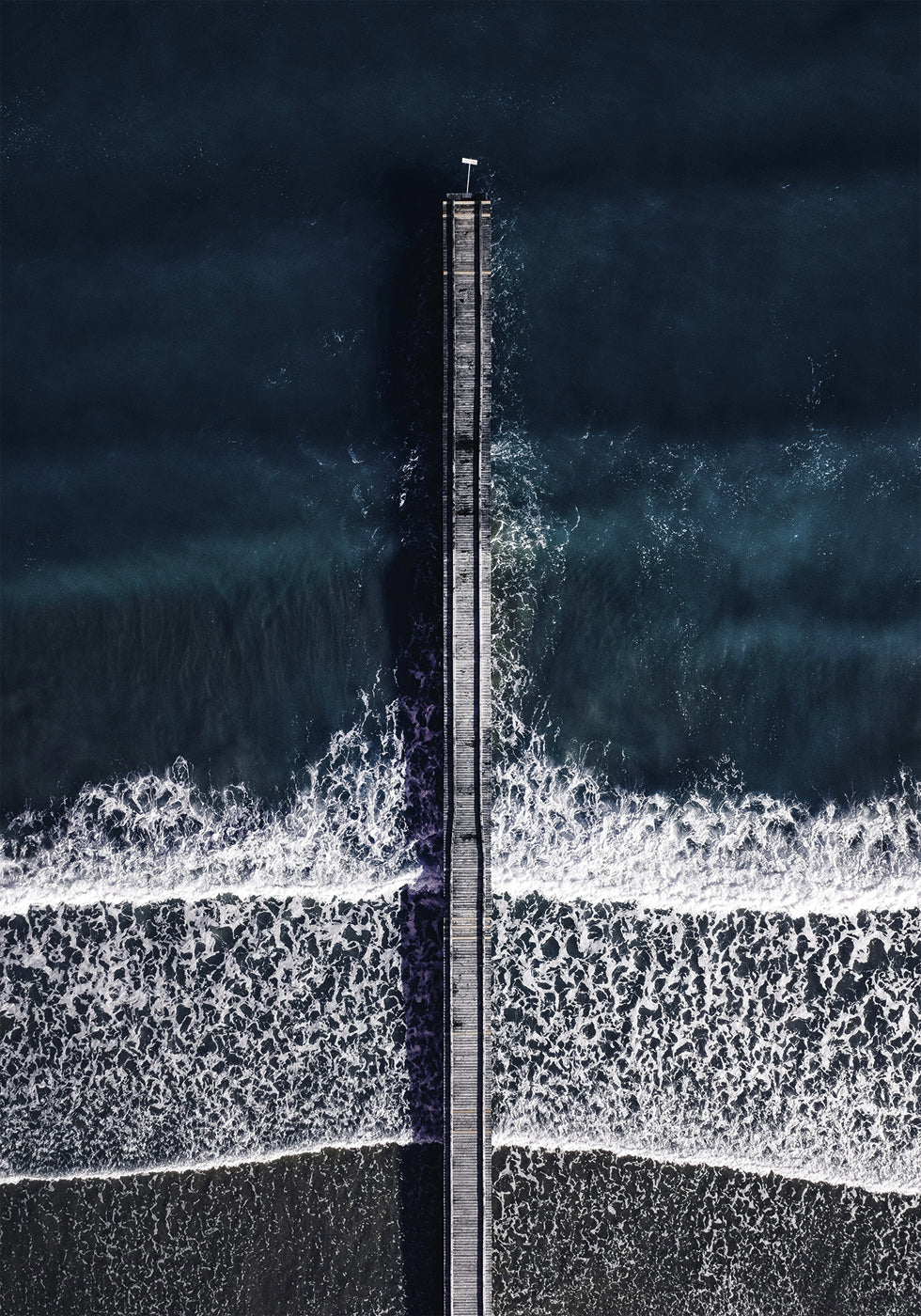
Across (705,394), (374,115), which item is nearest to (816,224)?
(705,394)

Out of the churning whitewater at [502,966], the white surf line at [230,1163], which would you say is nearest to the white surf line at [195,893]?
the churning whitewater at [502,966]

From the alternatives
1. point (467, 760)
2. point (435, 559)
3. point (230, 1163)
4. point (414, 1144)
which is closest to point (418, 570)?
point (435, 559)

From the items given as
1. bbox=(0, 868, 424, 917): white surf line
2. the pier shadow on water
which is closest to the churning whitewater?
bbox=(0, 868, 424, 917): white surf line

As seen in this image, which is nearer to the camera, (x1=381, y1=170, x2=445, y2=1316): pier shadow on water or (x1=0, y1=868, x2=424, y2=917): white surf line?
(x1=381, y1=170, x2=445, y2=1316): pier shadow on water

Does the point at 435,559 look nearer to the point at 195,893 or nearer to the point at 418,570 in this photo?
the point at 418,570

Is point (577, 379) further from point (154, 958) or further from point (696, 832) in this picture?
point (154, 958)

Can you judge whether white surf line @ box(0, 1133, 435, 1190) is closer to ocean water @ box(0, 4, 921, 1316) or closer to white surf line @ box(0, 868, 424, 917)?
ocean water @ box(0, 4, 921, 1316)

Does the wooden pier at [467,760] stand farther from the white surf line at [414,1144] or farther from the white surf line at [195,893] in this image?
the white surf line at [195,893]
